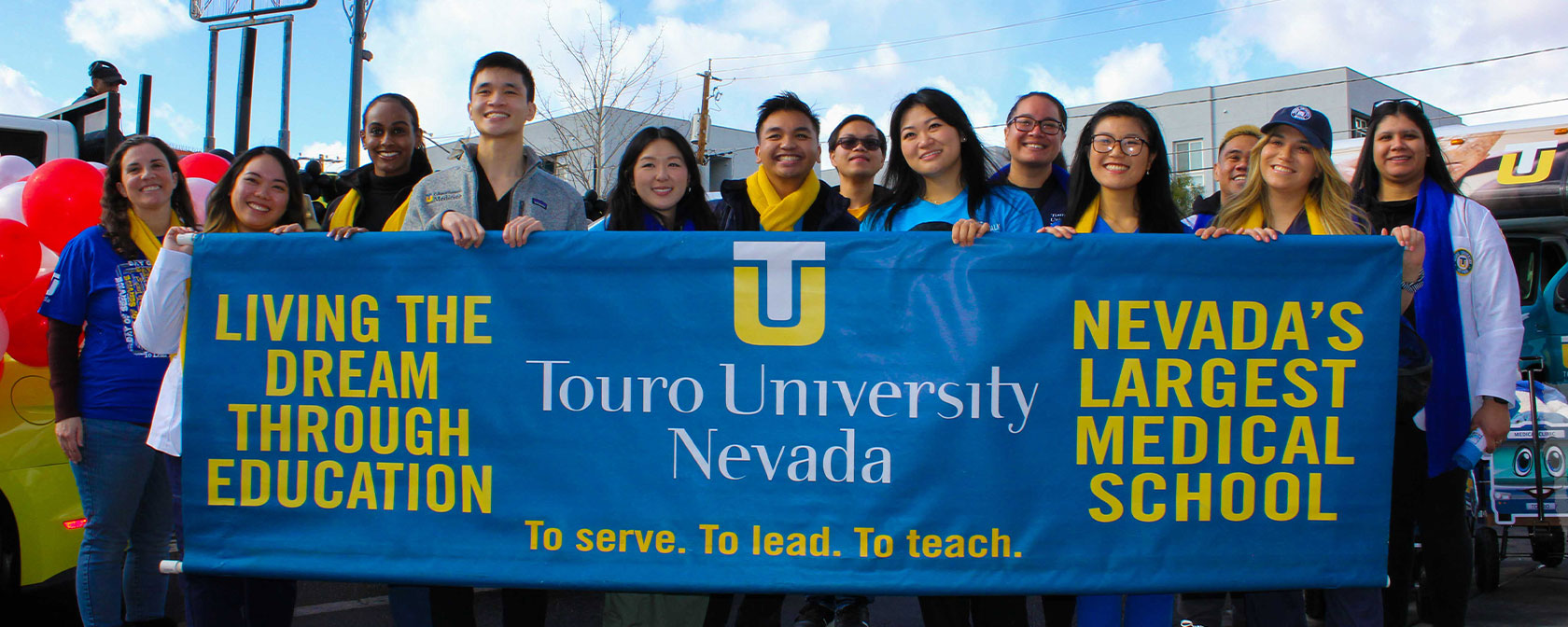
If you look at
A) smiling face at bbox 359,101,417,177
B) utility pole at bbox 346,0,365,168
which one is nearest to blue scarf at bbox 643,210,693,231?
smiling face at bbox 359,101,417,177

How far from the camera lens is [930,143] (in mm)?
3145

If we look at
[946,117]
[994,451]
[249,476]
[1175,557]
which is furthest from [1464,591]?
[249,476]

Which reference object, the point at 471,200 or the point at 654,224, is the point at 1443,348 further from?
the point at 471,200

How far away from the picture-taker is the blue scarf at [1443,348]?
2994 mm

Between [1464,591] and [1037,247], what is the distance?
70.3 inches

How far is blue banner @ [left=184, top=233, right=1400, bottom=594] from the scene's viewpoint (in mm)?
2715

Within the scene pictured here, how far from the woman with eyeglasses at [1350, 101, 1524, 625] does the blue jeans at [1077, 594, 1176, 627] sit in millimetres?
724

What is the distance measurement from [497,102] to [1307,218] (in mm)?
2485

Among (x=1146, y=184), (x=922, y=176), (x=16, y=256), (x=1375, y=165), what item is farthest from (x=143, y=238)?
→ (x=1375, y=165)

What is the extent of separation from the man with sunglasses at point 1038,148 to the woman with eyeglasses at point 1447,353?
1.14m

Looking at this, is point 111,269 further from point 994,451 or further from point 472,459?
point 994,451

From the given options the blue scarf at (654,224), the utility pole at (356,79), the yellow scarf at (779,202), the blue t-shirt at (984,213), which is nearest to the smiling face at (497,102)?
the blue scarf at (654,224)

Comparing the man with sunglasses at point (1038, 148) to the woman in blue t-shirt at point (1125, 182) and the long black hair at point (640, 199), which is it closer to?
the woman in blue t-shirt at point (1125, 182)

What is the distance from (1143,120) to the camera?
3154 millimetres
